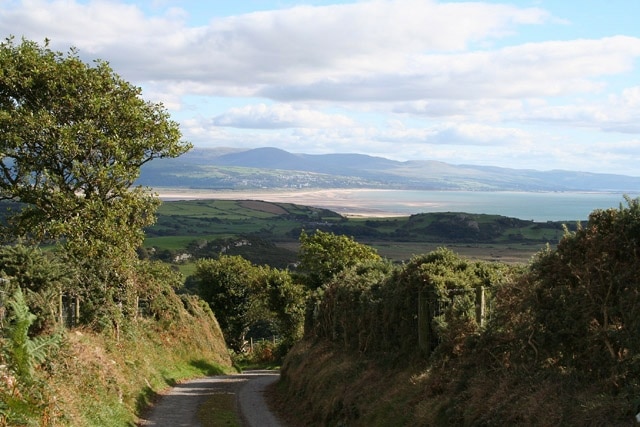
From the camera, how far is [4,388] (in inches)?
485

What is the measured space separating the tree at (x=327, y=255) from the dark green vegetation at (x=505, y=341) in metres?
45.0

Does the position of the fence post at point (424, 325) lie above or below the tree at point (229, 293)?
above

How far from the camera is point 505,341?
1333 cm

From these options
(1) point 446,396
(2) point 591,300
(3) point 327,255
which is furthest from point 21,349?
(3) point 327,255

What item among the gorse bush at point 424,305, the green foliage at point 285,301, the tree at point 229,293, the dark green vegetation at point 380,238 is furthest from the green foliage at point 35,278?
the dark green vegetation at point 380,238

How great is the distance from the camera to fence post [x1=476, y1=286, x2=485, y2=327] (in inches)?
603

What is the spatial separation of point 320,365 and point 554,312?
46.9 ft

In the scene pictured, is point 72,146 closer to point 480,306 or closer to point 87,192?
point 87,192

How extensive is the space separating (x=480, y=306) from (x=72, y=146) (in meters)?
16.8

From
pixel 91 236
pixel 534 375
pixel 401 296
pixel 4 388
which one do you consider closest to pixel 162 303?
pixel 91 236

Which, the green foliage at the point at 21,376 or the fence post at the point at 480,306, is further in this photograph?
the fence post at the point at 480,306

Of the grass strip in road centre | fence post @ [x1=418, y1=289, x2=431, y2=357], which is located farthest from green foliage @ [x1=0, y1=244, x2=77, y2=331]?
fence post @ [x1=418, y1=289, x2=431, y2=357]

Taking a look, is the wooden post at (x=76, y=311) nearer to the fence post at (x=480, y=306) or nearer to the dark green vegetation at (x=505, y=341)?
the dark green vegetation at (x=505, y=341)

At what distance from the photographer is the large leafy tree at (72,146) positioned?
25250 mm
